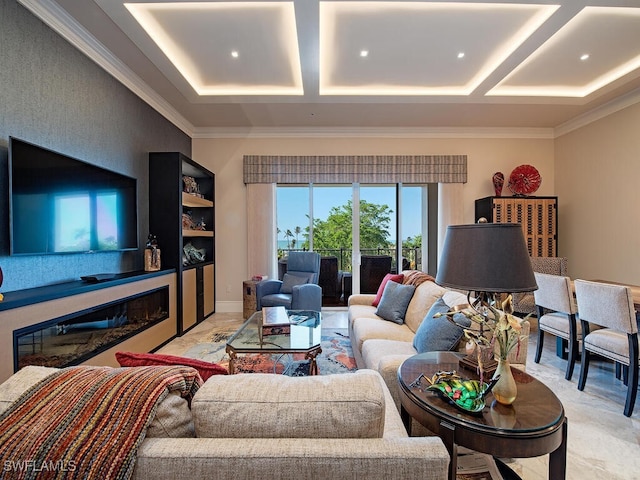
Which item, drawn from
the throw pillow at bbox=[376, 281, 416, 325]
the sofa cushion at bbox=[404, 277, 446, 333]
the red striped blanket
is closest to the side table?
the throw pillow at bbox=[376, 281, 416, 325]

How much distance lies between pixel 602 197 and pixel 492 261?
4264 mm

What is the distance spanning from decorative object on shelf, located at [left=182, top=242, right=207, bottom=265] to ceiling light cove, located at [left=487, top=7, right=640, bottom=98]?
14.7 feet

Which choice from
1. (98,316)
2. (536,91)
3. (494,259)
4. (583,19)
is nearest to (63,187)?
(98,316)

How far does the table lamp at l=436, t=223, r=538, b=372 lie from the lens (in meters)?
1.10

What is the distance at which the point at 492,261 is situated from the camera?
1110mm

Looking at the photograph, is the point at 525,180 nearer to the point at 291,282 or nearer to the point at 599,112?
the point at 599,112

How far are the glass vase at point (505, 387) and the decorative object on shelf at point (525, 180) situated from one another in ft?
14.1

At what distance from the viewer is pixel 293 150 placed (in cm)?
473

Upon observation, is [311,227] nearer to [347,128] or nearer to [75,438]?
[347,128]

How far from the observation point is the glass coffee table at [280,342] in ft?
6.90

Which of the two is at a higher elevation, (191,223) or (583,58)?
(583,58)

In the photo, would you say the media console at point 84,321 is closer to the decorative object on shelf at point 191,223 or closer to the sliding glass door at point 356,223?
the decorative object on shelf at point 191,223

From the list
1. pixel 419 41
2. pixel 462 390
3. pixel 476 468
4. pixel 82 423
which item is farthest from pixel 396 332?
pixel 419 41

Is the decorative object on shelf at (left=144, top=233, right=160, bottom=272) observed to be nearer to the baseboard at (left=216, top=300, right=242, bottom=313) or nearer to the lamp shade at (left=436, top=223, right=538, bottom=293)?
the baseboard at (left=216, top=300, right=242, bottom=313)
